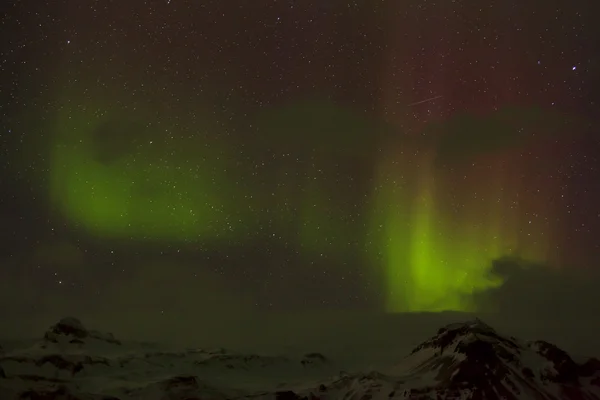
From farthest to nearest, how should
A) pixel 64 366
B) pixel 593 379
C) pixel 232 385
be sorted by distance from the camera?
pixel 64 366 → pixel 232 385 → pixel 593 379

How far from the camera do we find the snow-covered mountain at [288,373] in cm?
816

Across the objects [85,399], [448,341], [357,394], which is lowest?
[85,399]

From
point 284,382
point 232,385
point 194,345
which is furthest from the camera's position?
point 232,385

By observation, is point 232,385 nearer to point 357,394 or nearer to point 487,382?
point 357,394

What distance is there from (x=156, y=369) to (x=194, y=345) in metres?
2.05

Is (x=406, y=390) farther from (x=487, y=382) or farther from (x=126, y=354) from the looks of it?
(x=126, y=354)

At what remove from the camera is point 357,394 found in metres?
8.42

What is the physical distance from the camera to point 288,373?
29.4 ft

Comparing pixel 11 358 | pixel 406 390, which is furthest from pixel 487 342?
pixel 11 358

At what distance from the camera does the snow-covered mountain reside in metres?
8.16

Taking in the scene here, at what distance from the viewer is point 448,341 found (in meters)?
10.2

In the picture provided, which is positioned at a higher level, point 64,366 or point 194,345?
point 194,345

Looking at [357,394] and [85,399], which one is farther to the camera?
[85,399]

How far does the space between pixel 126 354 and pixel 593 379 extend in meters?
7.09
